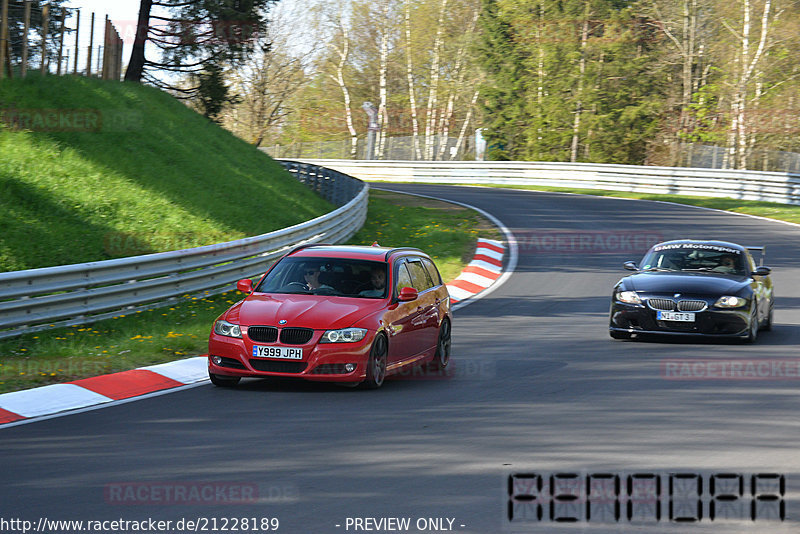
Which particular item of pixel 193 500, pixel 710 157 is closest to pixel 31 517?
pixel 193 500

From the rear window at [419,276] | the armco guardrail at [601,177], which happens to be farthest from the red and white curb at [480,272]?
the armco guardrail at [601,177]

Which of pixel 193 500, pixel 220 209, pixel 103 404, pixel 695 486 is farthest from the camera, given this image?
pixel 220 209

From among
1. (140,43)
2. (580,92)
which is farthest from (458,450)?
(580,92)

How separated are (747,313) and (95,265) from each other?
8.74 m

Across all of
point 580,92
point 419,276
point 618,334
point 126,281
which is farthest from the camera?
point 580,92

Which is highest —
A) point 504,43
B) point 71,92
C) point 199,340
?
point 504,43

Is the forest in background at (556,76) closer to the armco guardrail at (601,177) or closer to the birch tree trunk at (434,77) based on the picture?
the birch tree trunk at (434,77)

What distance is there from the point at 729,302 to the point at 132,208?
12.4 metres

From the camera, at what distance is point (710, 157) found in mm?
54750

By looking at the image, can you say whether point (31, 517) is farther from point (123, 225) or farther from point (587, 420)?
point (123, 225)

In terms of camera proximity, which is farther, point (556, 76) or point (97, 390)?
point (556, 76)

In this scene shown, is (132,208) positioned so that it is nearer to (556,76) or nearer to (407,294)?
(407,294)

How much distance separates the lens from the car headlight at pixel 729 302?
1408cm
